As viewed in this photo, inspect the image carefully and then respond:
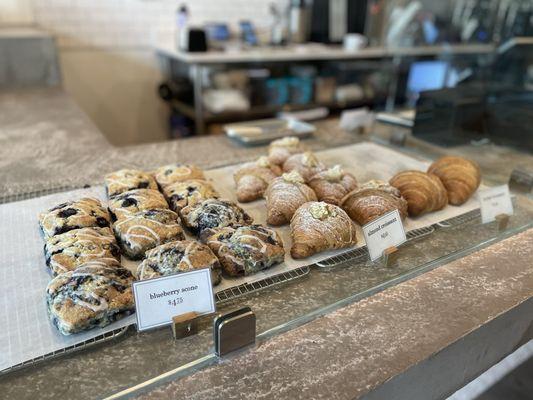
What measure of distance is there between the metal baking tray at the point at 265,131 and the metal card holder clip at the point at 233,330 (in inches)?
40.5

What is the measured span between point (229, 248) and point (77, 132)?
1.18 m

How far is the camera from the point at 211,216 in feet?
3.16

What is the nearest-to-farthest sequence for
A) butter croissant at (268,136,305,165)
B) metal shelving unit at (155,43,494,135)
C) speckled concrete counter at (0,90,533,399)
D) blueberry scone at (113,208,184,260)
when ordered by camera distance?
speckled concrete counter at (0,90,533,399)
blueberry scone at (113,208,184,260)
butter croissant at (268,136,305,165)
metal shelving unit at (155,43,494,135)

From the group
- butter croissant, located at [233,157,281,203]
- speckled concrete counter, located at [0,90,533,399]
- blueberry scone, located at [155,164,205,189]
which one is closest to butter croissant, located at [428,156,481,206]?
speckled concrete counter, located at [0,90,533,399]

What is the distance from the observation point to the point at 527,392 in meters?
1.02

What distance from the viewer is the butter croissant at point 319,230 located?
0.90 m

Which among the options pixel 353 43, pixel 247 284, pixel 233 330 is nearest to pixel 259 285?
pixel 247 284

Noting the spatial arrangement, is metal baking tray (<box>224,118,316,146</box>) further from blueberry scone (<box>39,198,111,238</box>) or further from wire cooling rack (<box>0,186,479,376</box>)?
blueberry scone (<box>39,198,111,238</box>)

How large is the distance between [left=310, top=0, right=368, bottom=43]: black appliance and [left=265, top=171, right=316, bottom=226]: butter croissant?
2.58 m

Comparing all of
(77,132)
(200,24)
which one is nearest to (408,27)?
(200,24)

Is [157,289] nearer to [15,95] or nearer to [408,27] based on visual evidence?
[15,95]

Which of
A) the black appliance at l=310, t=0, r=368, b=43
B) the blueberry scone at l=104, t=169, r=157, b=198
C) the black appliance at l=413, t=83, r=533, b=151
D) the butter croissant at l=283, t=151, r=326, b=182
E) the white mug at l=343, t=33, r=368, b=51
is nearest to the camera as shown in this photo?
the blueberry scone at l=104, t=169, r=157, b=198

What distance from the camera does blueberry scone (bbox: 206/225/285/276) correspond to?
846 millimetres

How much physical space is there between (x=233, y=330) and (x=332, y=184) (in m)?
0.57
